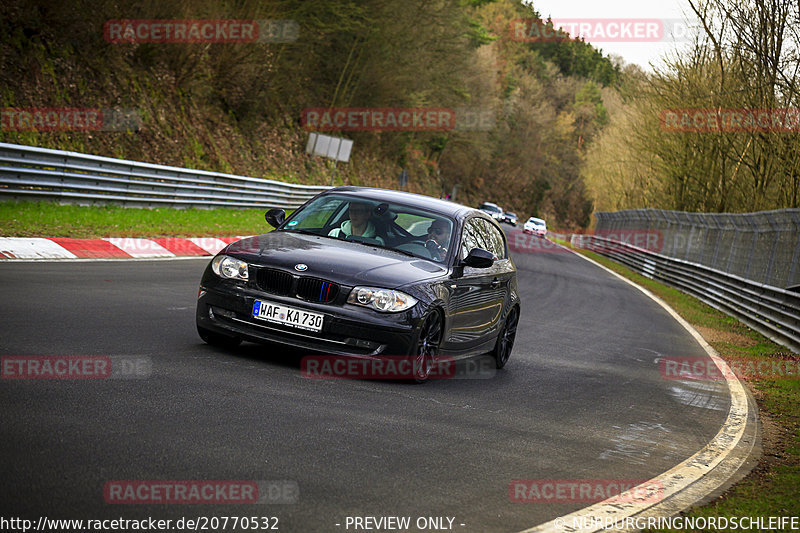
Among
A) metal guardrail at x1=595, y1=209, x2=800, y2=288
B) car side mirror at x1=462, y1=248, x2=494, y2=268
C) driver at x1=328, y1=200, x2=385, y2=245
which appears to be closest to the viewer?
car side mirror at x1=462, y1=248, x2=494, y2=268

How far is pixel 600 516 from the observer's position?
4977 millimetres

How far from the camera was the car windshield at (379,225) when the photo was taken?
8695mm

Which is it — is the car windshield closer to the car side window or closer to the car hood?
the car hood

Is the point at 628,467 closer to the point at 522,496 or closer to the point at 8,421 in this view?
the point at 522,496

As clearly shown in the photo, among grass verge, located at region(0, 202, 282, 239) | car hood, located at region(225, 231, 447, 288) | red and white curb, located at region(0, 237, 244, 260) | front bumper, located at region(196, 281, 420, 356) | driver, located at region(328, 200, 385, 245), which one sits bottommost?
red and white curb, located at region(0, 237, 244, 260)

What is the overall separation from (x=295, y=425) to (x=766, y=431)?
4.77 meters

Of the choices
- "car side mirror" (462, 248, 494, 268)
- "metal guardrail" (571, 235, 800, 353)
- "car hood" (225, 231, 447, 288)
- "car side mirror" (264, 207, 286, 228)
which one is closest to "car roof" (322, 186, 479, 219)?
"car side mirror" (264, 207, 286, 228)

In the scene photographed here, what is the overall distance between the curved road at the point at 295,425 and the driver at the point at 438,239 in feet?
3.80

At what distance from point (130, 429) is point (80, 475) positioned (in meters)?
0.87

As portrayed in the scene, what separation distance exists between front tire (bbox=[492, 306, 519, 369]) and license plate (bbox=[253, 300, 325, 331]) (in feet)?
9.68

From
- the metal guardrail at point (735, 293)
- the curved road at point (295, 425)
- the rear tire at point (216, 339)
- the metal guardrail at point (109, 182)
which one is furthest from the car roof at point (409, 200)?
the metal guardrail at point (109, 182)

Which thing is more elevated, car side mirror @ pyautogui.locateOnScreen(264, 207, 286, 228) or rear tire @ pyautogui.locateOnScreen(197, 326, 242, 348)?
car side mirror @ pyautogui.locateOnScreen(264, 207, 286, 228)

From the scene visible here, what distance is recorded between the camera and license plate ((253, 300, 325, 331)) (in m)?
7.48

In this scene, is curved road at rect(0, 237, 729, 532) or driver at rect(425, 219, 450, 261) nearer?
curved road at rect(0, 237, 729, 532)
